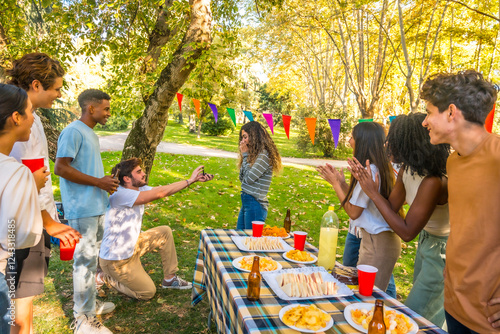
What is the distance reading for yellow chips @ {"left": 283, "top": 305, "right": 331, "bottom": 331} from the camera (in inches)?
61.2

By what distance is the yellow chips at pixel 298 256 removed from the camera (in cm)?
247

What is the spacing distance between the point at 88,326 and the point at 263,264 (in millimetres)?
1780

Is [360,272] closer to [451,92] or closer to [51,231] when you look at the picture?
[451,92]

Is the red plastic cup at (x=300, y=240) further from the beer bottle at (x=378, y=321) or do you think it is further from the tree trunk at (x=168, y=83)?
the tree trunk at (x=168, y=83)

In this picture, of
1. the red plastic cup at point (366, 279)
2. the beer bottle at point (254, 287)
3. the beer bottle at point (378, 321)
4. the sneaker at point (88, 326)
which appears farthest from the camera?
the sneaker at point (88, 326)

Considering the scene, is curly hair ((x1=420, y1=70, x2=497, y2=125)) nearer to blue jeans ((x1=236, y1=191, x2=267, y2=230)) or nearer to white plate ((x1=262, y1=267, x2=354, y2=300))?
white plate ((x1=262, y1=267, x2=354, y2=300))

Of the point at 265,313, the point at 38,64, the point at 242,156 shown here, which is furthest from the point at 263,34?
the point at 265,313

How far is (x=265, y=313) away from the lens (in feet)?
5.53

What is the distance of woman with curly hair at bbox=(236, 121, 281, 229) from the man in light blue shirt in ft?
5.70

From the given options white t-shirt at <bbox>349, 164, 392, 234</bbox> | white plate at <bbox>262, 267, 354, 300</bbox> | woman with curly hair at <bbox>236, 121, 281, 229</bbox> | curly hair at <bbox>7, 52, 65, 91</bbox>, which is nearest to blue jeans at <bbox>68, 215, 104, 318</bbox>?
curly hair at <bbox>7, 52, 65, 91</bbox>

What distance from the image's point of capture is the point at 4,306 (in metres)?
1.67

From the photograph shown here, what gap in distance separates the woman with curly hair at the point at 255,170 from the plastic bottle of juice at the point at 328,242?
73.0 inches

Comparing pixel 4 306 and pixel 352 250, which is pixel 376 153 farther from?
pixel 4 306

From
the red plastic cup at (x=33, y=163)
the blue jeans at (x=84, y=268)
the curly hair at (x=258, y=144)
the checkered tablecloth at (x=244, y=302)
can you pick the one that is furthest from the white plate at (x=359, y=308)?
the curly hair at (x=258, y=144)
